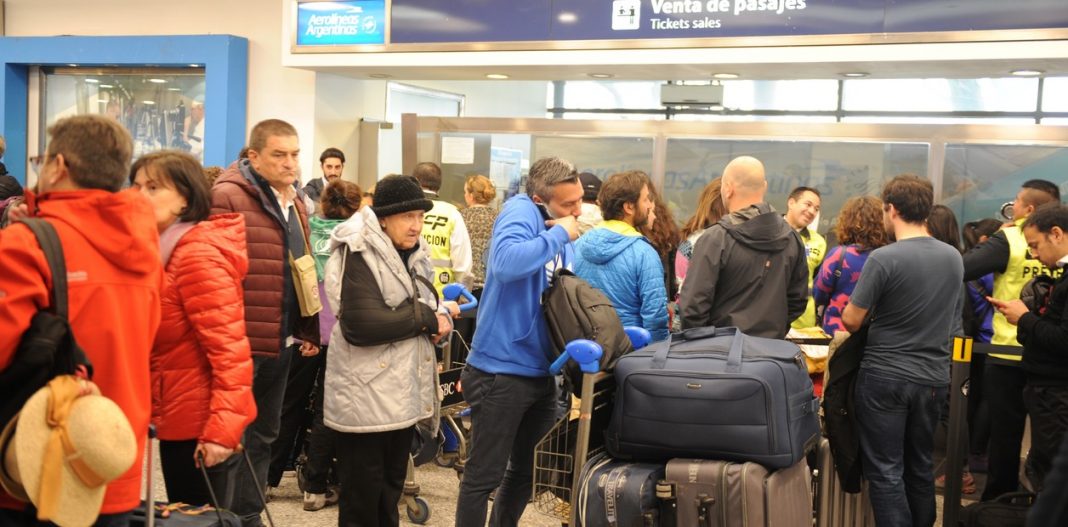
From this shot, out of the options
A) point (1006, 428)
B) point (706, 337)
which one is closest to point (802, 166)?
point (1006, 428)

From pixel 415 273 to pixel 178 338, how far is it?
1077 millimetres

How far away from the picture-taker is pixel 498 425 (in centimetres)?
366

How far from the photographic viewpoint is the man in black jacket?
413 centimetres

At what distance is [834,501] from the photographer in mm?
4121

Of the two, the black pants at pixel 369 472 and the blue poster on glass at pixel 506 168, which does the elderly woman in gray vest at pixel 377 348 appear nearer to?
the black pants at pixel 369 472

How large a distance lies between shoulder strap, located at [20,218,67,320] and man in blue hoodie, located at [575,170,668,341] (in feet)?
8.06

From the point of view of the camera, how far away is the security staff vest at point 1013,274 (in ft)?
16.7

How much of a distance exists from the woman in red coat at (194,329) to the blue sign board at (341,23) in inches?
182

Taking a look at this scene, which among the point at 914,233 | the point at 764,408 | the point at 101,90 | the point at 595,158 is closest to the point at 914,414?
the point at 914,233

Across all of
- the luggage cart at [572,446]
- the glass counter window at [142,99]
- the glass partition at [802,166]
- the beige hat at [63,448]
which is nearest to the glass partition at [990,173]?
the glass partition at [802,166]

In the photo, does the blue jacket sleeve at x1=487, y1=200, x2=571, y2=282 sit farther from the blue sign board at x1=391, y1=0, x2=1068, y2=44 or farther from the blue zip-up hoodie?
the blue sign board at x1=391, y1=0, x2=1068, y2=44

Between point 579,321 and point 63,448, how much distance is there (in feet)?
5.86

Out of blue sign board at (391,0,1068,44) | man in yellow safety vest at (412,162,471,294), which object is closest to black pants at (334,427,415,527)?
man in yellow safety vest at (412,162,471,294)

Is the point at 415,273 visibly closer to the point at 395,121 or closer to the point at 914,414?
the point at 914,414
